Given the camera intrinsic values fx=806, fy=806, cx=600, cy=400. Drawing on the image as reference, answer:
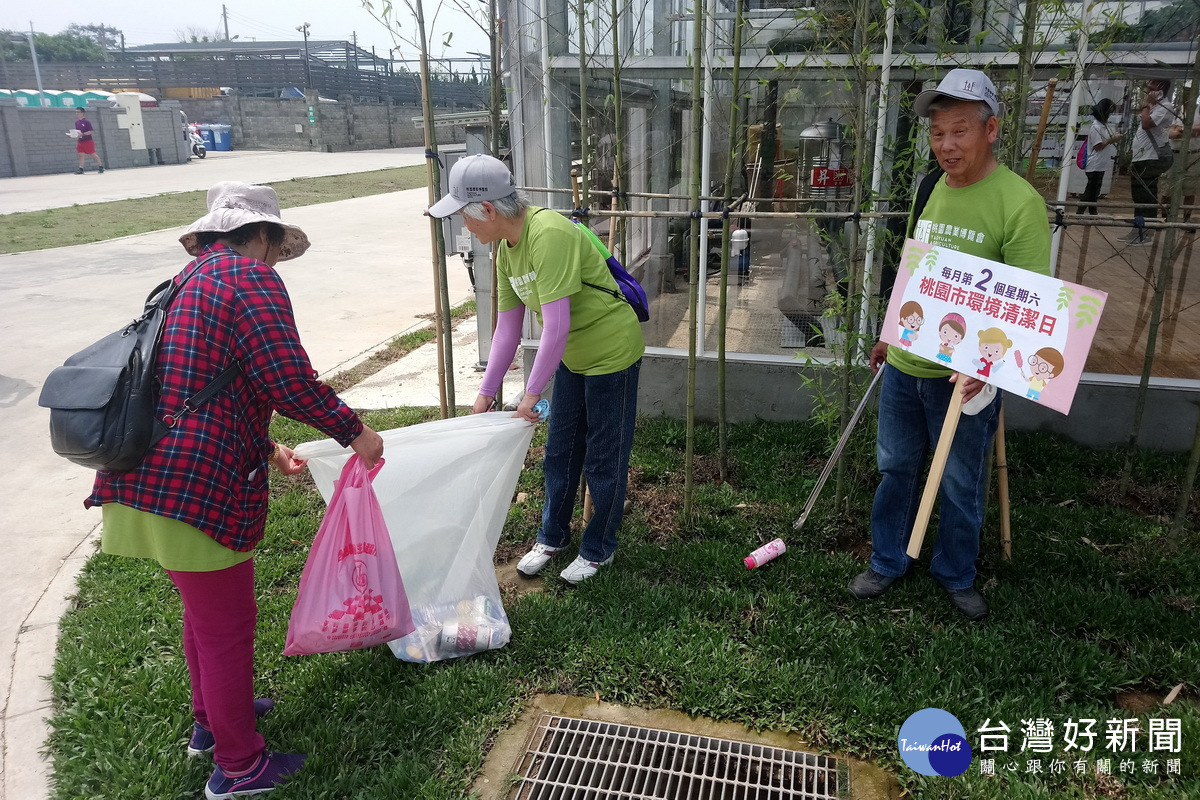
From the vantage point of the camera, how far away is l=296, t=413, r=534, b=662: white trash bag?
9.12ft

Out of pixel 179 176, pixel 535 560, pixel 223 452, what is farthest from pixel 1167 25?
pixel 179 176

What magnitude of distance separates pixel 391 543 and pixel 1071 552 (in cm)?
271

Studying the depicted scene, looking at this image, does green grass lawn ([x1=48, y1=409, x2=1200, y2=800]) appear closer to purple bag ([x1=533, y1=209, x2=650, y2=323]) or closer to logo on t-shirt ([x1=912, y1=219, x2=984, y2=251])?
purple bag ([x1=533, y1=209, x2=650, y2=323])

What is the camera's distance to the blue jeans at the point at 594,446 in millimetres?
3141

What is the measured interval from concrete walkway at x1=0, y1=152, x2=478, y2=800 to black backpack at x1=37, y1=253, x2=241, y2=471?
1.26m

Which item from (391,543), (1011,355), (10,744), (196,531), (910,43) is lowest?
(10,744)

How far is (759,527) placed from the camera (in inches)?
145

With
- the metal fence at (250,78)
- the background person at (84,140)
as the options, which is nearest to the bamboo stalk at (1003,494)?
the background person at (84,140)

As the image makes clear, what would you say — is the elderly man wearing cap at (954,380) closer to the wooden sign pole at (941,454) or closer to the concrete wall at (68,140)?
the wooden sign pole at (941,454)

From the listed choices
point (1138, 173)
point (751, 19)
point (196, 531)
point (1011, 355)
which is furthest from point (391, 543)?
point (1138, 173)

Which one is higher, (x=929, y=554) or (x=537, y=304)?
(x=537, y=304)

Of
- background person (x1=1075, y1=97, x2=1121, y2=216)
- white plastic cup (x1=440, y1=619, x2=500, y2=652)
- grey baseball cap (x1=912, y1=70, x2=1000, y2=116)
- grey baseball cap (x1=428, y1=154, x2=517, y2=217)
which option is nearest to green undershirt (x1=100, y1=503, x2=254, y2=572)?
white plastic cup (x1=440, y1=619, x2=500, y2=652)

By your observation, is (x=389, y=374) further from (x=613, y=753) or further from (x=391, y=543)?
(x=613, y=753)

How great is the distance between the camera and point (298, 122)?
118ft
